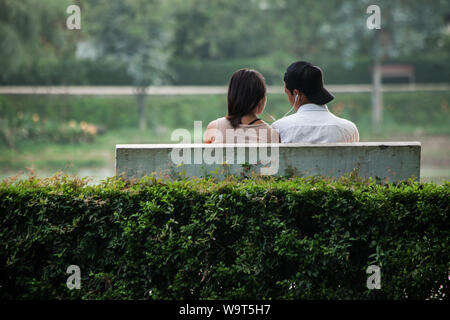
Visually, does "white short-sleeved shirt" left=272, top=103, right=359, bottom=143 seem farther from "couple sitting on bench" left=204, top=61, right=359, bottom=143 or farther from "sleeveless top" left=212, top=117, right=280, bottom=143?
"sleeveless top" left=212, top=117, right=280, bottom=143

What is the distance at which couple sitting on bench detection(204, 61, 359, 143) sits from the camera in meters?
4.09

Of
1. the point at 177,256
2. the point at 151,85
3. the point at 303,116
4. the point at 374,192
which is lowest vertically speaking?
the point at 177,256

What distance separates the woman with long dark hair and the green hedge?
0.92 metres

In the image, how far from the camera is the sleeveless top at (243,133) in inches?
161

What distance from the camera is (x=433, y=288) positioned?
323 cm

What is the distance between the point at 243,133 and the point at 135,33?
17.1 m

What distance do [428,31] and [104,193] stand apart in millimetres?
22944

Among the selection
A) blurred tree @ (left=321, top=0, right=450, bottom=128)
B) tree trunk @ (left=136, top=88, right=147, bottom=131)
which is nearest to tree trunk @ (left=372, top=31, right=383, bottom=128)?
blurred tree @ (left=321, top=0, right=450, bottom=128)

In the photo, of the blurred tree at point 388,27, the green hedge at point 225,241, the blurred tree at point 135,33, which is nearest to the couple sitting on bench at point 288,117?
the green hedge at point 225,241

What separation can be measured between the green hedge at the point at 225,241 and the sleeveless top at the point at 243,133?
0.89 m

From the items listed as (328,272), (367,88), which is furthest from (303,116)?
(367,88)

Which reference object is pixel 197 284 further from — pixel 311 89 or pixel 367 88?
pixel 367 88

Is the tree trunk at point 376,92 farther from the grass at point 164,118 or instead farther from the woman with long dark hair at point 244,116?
the woman with long dark hair at point 244,116

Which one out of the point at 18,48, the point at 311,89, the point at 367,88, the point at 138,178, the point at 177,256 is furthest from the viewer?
the point at 367,88
